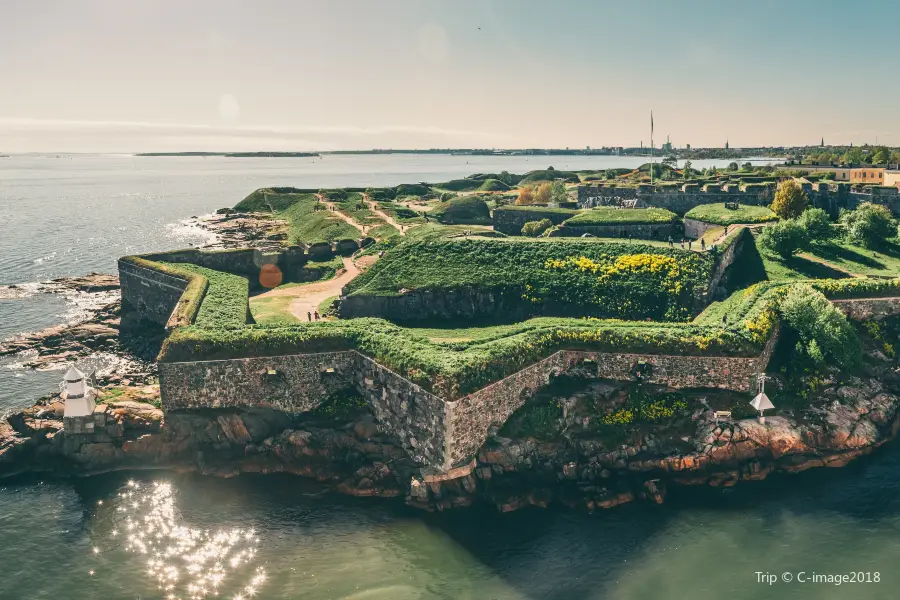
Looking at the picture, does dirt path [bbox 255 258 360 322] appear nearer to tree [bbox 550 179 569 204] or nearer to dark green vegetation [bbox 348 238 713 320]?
dark green vegetation [bbox 348 238 713 320]

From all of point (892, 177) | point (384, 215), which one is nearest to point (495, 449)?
point (384, 215)

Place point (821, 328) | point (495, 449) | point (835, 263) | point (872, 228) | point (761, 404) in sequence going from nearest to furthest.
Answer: point (495, 449) → point (761, 404) → point (821, 328) → point (835, 263) → point (872, 228)

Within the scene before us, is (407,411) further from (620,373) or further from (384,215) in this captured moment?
(384,215)

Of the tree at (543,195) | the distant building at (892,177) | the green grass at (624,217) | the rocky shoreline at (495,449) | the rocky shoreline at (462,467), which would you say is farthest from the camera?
the tree at (543,195)

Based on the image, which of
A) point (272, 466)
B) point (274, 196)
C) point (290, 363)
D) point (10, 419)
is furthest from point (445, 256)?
point (274, 196)

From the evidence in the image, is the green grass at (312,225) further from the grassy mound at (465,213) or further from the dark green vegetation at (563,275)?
the dark green vegetation at (563,275)

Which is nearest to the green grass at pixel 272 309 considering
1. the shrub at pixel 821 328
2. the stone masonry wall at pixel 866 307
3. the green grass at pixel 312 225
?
the green grass at pixel 312 225

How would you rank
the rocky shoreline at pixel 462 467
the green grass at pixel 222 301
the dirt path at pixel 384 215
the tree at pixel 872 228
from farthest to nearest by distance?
the dirt path at pixel 384 215
the tree at pixel 872 228
the green grass at pixel 222 301
the rocky shoreline at pixel 462 467
